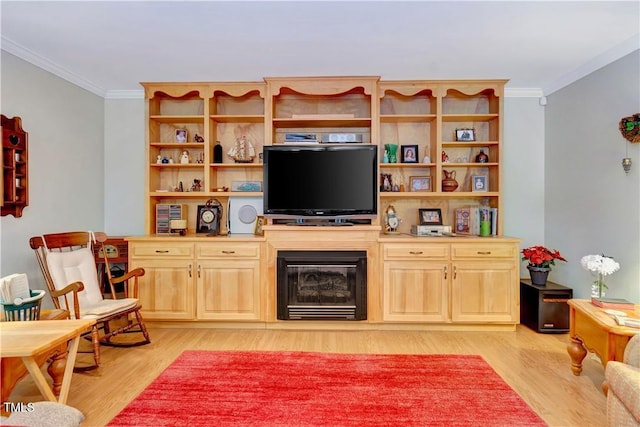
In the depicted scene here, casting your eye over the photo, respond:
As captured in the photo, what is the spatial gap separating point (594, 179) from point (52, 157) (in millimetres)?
4842

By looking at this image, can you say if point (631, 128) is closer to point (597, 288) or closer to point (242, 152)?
point (597, 288)

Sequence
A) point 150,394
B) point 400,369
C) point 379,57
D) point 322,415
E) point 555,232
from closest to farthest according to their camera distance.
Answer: point 322,415 → point 150,394 → point 400,369 → point 379,57 → point 555,232

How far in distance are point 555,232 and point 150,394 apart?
3932 millimetres

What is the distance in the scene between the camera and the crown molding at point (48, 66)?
2920 millimetres

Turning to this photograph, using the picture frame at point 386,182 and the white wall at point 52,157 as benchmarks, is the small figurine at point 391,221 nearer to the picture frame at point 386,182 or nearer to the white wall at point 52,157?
the picture frame at point 386,182

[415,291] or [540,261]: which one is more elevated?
[540,261]

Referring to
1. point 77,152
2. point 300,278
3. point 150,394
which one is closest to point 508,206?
point 300,278

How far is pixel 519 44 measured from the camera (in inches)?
117

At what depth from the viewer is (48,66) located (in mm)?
3303

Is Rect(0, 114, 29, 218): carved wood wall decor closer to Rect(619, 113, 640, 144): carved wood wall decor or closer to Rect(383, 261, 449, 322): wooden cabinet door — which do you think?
Rect(383, 261, 449, 322): wooden cabinet door

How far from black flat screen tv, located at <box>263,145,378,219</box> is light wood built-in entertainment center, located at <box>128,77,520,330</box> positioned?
177 mm

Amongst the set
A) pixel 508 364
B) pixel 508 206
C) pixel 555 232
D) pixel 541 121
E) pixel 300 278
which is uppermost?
pixel 541 121

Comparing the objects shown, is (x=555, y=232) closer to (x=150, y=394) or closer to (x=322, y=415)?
(x=322, y=415)

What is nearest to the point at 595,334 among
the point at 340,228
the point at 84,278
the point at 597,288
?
the point at 597,288
